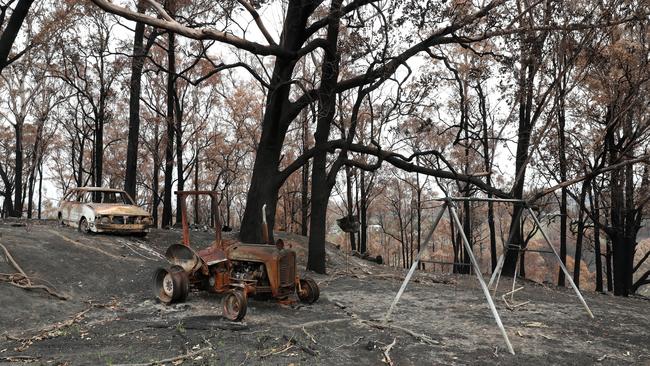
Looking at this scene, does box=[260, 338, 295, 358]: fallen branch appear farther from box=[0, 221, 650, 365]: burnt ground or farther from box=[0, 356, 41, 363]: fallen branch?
box=[0, 356, 41, 363]: fallen branch

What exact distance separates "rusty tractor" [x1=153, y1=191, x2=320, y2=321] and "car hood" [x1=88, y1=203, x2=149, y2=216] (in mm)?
5741

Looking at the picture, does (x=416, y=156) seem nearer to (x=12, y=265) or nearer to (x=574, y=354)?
→ (x=574, y=354)

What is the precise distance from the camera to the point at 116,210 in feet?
47.2

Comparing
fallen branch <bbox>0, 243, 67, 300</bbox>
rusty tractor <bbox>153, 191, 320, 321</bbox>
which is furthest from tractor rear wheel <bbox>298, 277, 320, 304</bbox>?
fallen branch <bbox>0, 243, 67, 300</bbox>

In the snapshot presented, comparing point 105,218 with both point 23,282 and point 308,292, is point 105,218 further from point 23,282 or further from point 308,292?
point 308,292

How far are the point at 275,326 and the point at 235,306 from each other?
0.83 m

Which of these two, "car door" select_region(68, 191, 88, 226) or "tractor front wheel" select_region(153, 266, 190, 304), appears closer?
"tractor front wheel" select_region(153, 266, 190, 304)

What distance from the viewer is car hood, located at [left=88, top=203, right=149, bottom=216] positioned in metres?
14.2

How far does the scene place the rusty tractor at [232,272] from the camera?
8438 millimetres

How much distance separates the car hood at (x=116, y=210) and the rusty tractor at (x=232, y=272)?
18.8ft

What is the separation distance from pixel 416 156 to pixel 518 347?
7.78 metres

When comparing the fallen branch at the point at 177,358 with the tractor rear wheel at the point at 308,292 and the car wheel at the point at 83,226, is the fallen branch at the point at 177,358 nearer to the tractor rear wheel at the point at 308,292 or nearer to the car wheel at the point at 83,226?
the tractor rear wheel at the point at 308,292

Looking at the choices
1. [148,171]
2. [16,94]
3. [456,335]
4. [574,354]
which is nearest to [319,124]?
[456,335]

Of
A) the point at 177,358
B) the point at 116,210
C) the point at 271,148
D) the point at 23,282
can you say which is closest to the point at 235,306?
the point at 177,358
